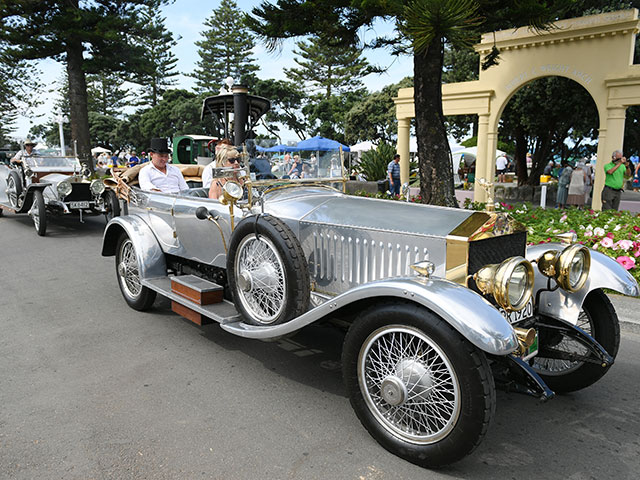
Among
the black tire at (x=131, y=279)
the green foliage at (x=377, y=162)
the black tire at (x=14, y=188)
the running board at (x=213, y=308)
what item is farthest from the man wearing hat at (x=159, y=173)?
the green foliage at (x=377, y=162)

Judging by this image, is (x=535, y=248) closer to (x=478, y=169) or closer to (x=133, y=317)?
(x=133, y=317)

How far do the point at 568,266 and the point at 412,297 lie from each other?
3.84 ft

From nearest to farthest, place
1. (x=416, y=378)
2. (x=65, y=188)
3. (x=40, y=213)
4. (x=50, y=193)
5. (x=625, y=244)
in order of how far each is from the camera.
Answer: (x=416, y=378) < (x=625, y=244) < (x=40, y=213) < (x=65, y=188) < (x=50, y=193)

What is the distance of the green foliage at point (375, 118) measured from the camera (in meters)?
37.0

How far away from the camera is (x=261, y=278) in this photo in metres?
3.38

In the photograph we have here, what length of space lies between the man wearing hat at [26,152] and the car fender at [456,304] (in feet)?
36.1

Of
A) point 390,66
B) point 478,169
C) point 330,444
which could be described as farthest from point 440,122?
point 478,169

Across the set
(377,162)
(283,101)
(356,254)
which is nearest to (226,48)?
(283,101)

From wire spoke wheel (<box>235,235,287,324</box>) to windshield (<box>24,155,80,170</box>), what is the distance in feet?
31.7

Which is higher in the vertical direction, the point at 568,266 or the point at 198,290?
the point at 568,266

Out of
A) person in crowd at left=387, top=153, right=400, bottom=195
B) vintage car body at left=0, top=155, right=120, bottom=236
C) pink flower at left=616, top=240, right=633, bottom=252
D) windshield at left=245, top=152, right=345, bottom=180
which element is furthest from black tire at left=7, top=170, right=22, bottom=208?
pink flower at left=616, top=240, right=633, bottom=252

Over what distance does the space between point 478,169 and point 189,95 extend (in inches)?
1565

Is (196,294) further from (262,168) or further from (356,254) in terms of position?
(356,254)

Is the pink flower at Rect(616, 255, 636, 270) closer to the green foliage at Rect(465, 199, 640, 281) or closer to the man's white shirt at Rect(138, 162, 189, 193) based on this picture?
the green foliage at Rect(465, 199, 640, 281)
